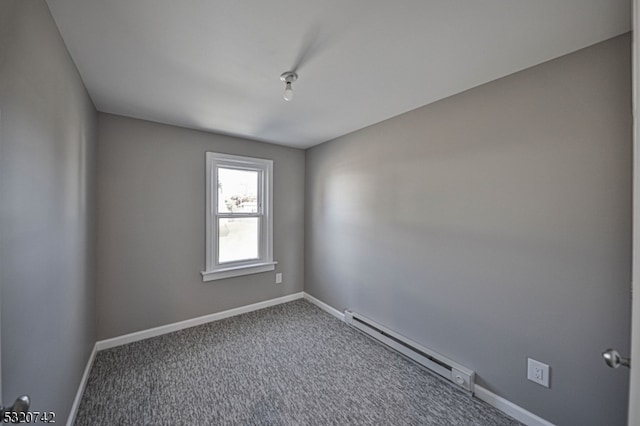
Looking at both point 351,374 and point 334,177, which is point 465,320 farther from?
point 334,177

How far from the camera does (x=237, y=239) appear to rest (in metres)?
3.32

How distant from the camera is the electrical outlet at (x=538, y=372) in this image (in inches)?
62.0

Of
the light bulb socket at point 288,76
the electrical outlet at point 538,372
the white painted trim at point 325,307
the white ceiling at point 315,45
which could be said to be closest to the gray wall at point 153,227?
the white ceiling at point 315,45

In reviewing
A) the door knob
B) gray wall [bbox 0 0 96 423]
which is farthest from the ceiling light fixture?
the door knob

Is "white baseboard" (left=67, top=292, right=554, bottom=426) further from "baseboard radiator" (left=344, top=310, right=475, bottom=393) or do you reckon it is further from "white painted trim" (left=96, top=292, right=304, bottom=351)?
"baseboard radiator" (left=344, top=310, right=475, bottom=393)

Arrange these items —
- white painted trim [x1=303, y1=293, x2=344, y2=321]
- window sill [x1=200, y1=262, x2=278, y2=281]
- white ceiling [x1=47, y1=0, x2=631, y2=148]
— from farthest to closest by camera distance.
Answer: white painted trim [x1=303, y1=293, x2=344, y2=321]
window sill [x1=200, y1=262, x2=278, y2=281]
white ceiling [x1=47, y1=0, x2=631, y2=148]

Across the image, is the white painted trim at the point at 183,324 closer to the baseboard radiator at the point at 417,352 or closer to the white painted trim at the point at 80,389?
the white painted trim at the point at 80,389

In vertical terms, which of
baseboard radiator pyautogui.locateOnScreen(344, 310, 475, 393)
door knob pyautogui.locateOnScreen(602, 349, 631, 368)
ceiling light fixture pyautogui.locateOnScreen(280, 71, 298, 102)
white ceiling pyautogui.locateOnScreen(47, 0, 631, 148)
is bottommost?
baseboard radiator pyautogui.locateOnScreen(344, 310, 475, 393)

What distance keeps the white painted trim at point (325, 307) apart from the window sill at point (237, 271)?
0.69m

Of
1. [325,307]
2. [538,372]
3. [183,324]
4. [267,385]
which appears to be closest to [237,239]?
[183,324]

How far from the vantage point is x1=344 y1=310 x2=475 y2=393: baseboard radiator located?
6.27 feet

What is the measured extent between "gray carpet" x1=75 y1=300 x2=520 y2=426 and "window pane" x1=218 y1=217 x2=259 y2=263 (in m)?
0.90

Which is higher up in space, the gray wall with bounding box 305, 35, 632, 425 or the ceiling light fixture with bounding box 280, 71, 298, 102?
the ceiling light fixture with bounding box 280, 71, 298, 102

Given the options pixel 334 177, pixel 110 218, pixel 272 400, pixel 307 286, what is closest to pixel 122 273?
pixel 110 218
